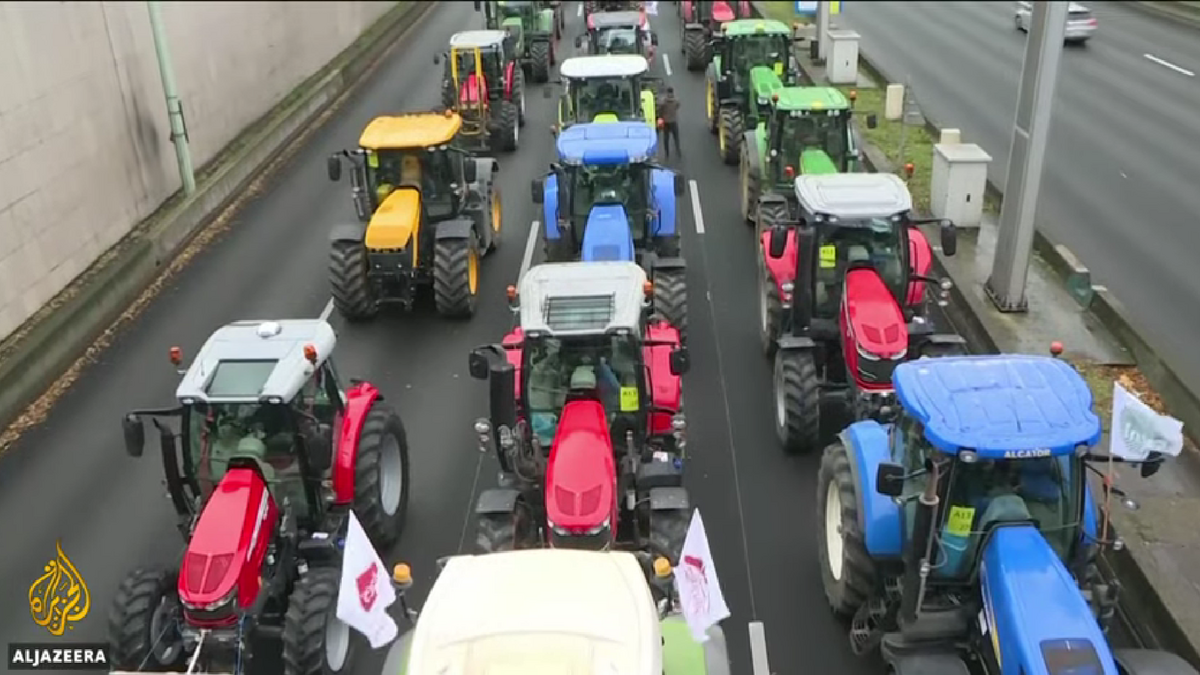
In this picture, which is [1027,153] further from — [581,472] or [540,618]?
[540,618]

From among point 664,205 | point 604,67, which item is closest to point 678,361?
point 664,205

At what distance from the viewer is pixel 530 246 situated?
1681 centimetres

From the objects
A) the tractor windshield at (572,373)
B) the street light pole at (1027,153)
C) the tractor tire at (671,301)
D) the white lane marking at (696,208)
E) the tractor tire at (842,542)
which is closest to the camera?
the tractor tire at (842,542)

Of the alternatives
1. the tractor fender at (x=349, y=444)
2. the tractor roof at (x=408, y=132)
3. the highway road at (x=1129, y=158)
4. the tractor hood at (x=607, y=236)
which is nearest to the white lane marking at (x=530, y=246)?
the tractor roof at (x=408, y=132)

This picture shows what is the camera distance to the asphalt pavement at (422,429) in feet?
29.9

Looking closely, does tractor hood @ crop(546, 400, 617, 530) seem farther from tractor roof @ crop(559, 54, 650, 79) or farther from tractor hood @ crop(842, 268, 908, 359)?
tractor roof @ crop(559, 54, 650, 79)

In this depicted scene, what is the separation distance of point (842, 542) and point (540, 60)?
21568mm

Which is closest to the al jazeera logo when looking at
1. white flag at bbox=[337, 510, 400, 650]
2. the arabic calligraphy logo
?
the arabic calligraphy logo

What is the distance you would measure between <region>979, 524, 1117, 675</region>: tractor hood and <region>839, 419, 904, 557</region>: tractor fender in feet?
2.98

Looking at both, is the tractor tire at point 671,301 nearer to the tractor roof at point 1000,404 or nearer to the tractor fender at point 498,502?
the tractor fender at point 498,502

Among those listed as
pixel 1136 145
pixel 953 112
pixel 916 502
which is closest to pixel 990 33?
pixel 953 112

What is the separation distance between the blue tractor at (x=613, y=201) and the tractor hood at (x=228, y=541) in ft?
18.6

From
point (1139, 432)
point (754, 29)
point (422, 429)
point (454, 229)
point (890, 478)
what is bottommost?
point (422, 429)

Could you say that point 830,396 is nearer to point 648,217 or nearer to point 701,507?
point 701,507
